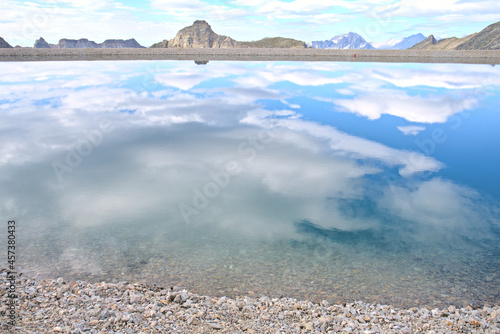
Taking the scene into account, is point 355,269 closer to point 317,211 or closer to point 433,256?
point 433,256

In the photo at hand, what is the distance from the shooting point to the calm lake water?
8.63 metres

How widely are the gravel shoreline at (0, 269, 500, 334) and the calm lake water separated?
66cm

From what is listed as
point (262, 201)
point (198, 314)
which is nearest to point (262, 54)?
point (262, 201)

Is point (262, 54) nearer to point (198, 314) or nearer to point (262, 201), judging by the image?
point (262, 201)

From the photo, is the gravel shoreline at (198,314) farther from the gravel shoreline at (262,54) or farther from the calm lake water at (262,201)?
the gravel shoreline at (262,54)

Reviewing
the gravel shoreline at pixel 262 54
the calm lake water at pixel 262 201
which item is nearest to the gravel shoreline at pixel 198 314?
the calm lake water at pixel 262 201

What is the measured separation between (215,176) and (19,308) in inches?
350

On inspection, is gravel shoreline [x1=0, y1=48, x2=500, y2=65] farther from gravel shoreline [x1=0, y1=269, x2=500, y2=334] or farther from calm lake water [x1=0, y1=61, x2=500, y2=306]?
gravel shoreline [x1=0, y1=269, x2=500, y2=334]

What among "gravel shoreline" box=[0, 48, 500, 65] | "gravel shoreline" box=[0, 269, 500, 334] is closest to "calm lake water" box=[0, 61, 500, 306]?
"gravel shoreline" box=[0, 269, 500, 334]

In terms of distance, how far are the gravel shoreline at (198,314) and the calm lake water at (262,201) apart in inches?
26.1

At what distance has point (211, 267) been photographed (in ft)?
29.3

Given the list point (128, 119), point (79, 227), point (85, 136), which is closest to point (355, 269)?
point (79, 227)

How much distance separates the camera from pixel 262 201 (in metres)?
12.6

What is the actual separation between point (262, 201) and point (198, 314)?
20.4 feet
